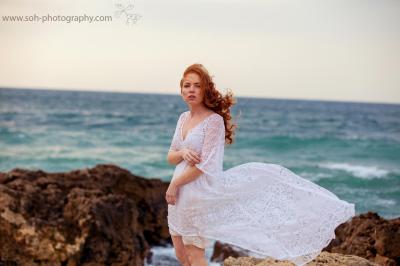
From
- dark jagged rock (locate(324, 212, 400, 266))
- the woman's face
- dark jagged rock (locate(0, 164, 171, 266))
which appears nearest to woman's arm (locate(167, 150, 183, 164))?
the woman's face

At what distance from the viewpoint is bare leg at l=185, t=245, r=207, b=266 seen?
237 centimetres

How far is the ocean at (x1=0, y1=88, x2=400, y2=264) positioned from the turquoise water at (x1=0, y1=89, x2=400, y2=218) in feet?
0.06

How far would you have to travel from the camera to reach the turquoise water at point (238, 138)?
913 cm

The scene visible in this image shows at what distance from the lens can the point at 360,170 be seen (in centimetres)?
965

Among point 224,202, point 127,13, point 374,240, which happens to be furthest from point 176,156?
point 127,13

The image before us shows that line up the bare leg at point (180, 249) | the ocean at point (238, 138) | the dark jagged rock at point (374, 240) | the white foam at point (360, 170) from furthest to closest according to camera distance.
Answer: the ocean at point (238, 138)
the white foam at point (360, 170)
the dark jagged rock at point (374, 240)
the bare leg at point (180, 249)

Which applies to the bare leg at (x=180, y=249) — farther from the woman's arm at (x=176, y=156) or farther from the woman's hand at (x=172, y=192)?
the woman's arm at (x=176, y=156)

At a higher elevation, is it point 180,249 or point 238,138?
point 180,249

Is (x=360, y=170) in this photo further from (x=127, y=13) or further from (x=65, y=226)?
(x=65, y=226)

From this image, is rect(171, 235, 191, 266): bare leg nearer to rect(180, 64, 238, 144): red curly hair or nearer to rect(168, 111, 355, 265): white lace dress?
rect(168, 111, 355, 265): white lace dress

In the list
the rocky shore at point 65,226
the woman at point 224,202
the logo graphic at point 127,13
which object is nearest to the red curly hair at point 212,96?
the woman at point 224,202

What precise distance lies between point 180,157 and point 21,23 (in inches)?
151

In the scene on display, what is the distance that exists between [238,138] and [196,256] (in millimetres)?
9125

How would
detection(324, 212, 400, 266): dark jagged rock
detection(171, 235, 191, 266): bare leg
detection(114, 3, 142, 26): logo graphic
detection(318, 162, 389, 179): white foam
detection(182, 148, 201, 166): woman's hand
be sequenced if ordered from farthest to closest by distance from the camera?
detection(318, 162, 389, 179): white foam, detection(114, 3, 142, 26): logo graphic, detection(324, 212, 400, 266): dark jagged rock, detection(171, 235, 191, 266): bare leg, detection(182, 148, 201, 166): woman's hand
